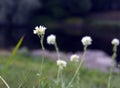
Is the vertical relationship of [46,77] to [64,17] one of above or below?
above

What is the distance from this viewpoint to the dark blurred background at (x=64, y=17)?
145 ft

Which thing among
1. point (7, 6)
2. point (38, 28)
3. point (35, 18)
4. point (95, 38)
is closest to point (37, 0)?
point (35, 18)

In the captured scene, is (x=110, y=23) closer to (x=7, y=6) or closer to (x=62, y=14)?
(x=62, y=14)

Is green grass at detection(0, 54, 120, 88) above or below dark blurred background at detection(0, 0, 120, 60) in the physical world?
above

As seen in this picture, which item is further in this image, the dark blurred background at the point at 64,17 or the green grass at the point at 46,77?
the dark blurred background at the point at 64,17

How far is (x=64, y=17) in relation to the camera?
5456 centimetres

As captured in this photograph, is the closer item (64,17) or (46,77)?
(46,77)

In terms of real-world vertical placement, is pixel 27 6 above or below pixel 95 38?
above

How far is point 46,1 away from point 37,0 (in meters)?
4.27

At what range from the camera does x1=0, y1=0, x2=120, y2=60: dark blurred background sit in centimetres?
4412

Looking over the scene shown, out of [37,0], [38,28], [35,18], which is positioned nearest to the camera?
[38,28]

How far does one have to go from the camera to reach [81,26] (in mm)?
A: 53188

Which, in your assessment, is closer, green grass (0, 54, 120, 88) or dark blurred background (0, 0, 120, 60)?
green grass (0, 54, 120, 88)

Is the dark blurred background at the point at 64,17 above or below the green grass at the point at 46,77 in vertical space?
below
